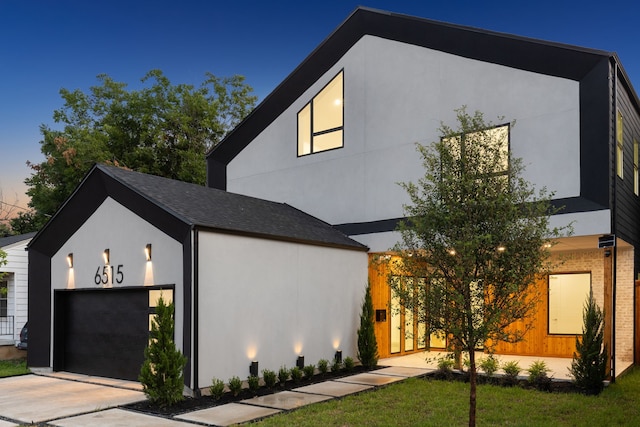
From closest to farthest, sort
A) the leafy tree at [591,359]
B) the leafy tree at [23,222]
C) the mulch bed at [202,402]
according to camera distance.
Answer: the mulch bed at [202,402] → the leafy tree at [591,359] → the leafy tree at [23,222]

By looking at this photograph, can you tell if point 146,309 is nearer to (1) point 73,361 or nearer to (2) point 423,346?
(1) point 73,361

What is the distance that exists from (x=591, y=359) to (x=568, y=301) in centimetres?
509

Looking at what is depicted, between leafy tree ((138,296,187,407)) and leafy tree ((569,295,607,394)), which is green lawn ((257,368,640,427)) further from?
leafy tree ((138,296,187,407))

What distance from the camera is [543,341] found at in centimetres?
1497

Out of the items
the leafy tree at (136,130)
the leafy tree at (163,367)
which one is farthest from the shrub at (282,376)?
the leafy tree at (136,130)

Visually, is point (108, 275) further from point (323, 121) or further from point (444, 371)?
point (444, 371)

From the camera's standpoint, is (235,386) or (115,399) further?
(235,386)

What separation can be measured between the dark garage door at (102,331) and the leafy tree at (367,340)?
490 cm

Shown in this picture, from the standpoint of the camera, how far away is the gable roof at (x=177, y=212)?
33.3 ft

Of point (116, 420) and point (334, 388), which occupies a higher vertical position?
point (116, 420)

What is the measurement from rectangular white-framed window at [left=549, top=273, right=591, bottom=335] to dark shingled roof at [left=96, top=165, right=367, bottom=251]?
219 inches

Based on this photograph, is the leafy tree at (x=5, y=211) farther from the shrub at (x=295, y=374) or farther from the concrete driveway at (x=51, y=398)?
the shrub at (x=295, y=374)

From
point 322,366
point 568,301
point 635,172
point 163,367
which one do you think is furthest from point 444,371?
point 635,172

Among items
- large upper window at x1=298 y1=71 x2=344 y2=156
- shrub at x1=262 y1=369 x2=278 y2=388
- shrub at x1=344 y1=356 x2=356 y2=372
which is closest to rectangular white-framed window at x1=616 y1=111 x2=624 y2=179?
large upper window at x1=298 y1=71 x2=344 y2=156
